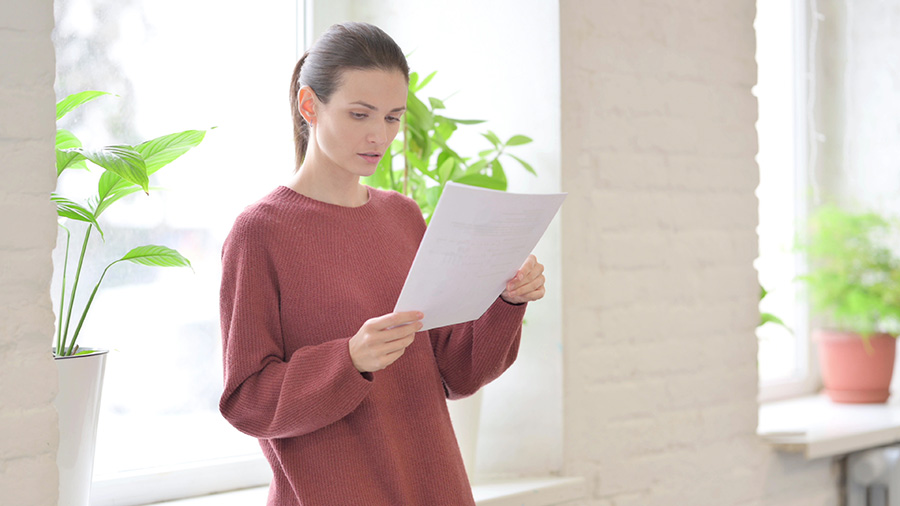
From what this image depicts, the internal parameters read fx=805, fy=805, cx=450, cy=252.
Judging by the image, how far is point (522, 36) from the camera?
5.83 ft

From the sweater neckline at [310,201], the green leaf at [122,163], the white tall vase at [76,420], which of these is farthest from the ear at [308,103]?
the white tall vase at [76,420]

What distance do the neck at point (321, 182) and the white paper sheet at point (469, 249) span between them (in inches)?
10.6

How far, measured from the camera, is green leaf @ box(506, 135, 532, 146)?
164 cm

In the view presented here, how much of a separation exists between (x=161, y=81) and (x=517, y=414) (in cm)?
101

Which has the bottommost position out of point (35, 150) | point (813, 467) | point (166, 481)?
point (813, 467)

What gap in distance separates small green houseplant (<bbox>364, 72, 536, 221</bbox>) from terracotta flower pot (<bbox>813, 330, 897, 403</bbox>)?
150 centimetres

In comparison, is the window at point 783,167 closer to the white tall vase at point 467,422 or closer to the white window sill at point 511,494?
the white window sill at point 511,494

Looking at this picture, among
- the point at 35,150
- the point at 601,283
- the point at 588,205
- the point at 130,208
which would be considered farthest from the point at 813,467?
the point at 35,150

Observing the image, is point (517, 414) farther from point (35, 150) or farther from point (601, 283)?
point (35, 150)

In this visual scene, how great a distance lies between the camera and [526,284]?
3.81 feet

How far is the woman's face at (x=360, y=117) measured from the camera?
1111 mm

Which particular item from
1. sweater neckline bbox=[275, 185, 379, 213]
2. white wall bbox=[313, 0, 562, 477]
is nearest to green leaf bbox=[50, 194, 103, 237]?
sweater neckline bbox=[275, 185, 379, 213]

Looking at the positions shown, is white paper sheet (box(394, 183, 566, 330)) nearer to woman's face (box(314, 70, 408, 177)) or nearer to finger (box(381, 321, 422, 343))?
finger (box(381, 321, 422, 343))

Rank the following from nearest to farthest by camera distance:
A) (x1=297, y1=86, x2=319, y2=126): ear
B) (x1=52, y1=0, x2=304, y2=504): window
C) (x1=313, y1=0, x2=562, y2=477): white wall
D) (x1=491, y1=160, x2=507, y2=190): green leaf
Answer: (x1=297, y1=86, x2=319, y2=126): ear < (x1=52, y1=0, x2=304, y2=504): window < (x1=491, y1=160, x2=507, y2=190): green leaf < (x1=313, y1=0, x2=562, y2=477): white wall
